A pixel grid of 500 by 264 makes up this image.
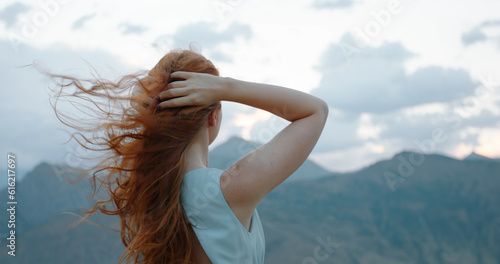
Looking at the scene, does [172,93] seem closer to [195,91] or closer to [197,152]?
[195,91]

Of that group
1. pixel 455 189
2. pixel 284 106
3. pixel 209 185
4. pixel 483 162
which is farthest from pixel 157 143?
pixel 483 162

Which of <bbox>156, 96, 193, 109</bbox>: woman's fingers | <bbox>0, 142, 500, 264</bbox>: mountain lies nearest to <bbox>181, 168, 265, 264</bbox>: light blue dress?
<bbox>156, 96, 193, 109</bbox>: woman's fingers

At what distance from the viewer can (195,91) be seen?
1562 mm

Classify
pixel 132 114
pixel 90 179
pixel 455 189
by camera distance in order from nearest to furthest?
pixel 132 114 → pixel 90 179 → pixel 455 189

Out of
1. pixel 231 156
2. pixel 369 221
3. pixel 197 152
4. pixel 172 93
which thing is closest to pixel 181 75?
pixel 172 93

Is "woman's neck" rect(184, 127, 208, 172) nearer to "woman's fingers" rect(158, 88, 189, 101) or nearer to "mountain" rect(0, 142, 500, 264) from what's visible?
"woman's fingers" rect(158, 88, 189, 101)

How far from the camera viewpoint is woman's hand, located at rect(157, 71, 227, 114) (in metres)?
1.56

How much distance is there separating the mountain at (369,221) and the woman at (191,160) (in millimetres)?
59989

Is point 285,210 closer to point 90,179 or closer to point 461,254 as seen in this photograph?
point 461,254

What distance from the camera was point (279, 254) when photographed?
62562 mm

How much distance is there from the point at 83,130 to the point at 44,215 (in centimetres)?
7347

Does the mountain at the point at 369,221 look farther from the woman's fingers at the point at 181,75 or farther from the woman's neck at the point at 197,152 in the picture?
the woman's fingers at the point at 181,75

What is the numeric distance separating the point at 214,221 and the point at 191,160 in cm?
27

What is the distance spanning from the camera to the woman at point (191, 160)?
158 cm
